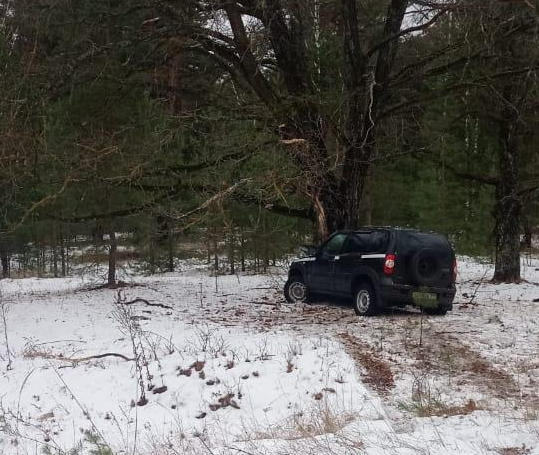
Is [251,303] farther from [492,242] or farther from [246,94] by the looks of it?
[492,242]

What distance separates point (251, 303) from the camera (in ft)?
49.5

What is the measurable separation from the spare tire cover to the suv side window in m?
1.83

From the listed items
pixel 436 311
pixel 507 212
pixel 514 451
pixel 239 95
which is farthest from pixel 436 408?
pixel 507 212

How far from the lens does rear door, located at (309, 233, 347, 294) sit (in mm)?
13047

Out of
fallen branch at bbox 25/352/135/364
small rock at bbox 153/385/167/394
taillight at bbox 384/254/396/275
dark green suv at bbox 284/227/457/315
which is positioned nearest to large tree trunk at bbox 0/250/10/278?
fallen branch at bbox 25/352/135/364

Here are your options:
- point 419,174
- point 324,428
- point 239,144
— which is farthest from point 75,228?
point 324,428

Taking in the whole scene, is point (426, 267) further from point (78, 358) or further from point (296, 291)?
point (78, 358)

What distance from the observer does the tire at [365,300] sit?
38.9 ft

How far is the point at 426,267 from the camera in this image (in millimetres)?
11812

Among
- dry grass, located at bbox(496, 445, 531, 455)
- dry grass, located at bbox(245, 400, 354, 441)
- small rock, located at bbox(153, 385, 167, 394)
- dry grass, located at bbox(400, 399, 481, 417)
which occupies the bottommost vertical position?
small rock, located at bbox(153, 385, 167, 394)

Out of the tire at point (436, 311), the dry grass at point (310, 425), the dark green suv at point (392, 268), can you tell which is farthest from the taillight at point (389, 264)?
the dry grass at point (310, 425)

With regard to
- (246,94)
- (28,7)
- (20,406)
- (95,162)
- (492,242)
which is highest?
(28,7)

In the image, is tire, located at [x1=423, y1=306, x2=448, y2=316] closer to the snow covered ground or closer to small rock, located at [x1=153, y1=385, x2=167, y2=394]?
the snow covered ground

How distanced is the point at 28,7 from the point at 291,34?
19.8 feet
